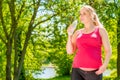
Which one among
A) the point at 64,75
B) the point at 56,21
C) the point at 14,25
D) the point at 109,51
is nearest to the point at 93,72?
the point at 109,51

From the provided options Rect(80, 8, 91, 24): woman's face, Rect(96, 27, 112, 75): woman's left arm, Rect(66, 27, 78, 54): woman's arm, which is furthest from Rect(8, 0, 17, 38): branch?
Rect(96, 27, 112, 75): woman's left arm

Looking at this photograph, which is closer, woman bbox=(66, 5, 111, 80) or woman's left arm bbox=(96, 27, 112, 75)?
woman's left arm bbox=(96, 27, 112, 75)

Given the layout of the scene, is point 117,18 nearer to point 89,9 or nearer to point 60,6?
point 60,6

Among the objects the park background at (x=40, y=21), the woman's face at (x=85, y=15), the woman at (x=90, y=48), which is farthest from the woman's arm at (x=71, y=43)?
the park background at (x=40, y=21)

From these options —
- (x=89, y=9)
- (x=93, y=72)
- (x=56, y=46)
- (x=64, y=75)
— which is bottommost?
(x=64, y=75)

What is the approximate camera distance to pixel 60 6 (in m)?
20.0

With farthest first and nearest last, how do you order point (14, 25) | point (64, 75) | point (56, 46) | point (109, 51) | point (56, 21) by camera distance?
point (64, 75) < point (56, 46) < point (56, 21) < point (14, 25) < point (109, 51)

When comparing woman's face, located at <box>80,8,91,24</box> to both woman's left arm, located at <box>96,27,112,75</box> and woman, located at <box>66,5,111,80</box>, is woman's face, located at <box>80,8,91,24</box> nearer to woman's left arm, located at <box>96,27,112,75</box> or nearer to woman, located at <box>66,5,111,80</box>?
woman, located at <box>66,5,111,80</box>

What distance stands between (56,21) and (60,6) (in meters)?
1.46

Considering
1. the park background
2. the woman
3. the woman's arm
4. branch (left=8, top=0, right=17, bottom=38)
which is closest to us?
the woman

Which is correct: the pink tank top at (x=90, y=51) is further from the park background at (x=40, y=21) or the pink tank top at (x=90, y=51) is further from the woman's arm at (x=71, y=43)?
the park background at (x=40, y=21)

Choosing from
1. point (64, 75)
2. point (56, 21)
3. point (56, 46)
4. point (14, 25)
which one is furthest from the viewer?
point (64, 75)

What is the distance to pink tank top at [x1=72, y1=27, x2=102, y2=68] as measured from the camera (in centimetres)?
467

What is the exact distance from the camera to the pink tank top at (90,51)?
467 centimetres
